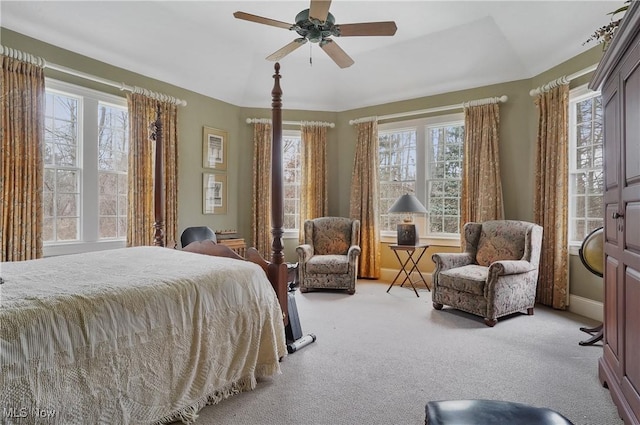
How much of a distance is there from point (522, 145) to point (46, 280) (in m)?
4.91

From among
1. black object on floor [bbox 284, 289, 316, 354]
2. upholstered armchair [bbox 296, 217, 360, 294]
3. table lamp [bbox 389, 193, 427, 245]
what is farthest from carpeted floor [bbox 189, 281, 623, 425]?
table lamp [bbox 389, 193, 427, 245]

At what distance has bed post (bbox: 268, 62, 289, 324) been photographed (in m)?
2.41

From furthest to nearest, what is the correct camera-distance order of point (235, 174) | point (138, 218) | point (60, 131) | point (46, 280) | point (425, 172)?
point (235, 174) < point (425, 172) < point (138, 218) < point (60, 131) < point (46, 280)

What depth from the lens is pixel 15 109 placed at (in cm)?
311

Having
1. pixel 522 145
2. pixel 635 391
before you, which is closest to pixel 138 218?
pixel 635 391

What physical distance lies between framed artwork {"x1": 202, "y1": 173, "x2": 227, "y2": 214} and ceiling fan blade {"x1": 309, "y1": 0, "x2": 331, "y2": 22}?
3042 millimetres

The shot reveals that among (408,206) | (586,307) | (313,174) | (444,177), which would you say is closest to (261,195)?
(313,174)

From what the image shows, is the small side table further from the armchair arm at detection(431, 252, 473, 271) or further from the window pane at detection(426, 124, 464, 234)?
the armchair arm at detection(431, 252, 473, 271)

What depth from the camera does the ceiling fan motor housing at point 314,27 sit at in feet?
9.02

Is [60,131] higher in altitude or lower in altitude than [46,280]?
higher

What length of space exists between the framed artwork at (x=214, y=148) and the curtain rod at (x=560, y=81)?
4.22 meters

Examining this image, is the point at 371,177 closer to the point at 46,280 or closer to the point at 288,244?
the point at 288,244

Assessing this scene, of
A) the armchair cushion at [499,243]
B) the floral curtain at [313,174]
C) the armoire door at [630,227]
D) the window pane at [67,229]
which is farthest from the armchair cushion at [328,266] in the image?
the armoire door at [630,227]

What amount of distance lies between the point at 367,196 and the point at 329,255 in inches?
45.9
